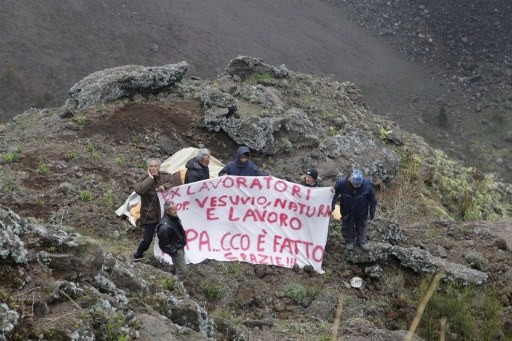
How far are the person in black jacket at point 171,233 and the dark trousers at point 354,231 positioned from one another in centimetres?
262

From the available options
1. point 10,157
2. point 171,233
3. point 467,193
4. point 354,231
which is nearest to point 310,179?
point 354,231

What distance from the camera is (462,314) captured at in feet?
24.5

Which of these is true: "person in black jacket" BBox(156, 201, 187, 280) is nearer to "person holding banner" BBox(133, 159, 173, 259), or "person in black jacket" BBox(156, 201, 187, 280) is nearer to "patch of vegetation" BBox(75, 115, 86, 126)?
"person holding banner" BBox(133, 159, 173, 259)

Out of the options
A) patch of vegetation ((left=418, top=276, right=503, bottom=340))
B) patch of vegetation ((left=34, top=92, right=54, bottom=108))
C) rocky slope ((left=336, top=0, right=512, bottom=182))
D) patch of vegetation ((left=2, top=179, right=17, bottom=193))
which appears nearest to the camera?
patch of vegetation ((left=418, top=276, right=503, bottom=340))

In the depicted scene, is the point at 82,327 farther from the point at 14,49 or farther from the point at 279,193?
the point at 14,49

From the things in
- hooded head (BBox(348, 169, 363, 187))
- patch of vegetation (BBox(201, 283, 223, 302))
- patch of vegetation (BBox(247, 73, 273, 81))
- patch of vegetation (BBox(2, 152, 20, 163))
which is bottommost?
patch of vegetation (BBox(201, 283, 223, 302))

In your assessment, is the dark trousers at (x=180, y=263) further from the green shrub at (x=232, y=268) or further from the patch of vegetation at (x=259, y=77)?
the patch of vegetation at (x=259, y=77)

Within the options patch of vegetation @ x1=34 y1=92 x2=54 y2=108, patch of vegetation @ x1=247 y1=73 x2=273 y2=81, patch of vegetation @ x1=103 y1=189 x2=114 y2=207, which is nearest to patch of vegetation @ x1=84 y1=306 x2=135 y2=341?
patch of vegetation @ x1=103 y1=189 x2=114 y2=207

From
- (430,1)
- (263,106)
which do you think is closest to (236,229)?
(263,106)

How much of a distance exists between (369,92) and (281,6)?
9355mm

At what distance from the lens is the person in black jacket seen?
277 inches

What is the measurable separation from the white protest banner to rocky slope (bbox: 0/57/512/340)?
0.29 m

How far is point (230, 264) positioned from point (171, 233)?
4.80 feet

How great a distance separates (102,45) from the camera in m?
27.4
